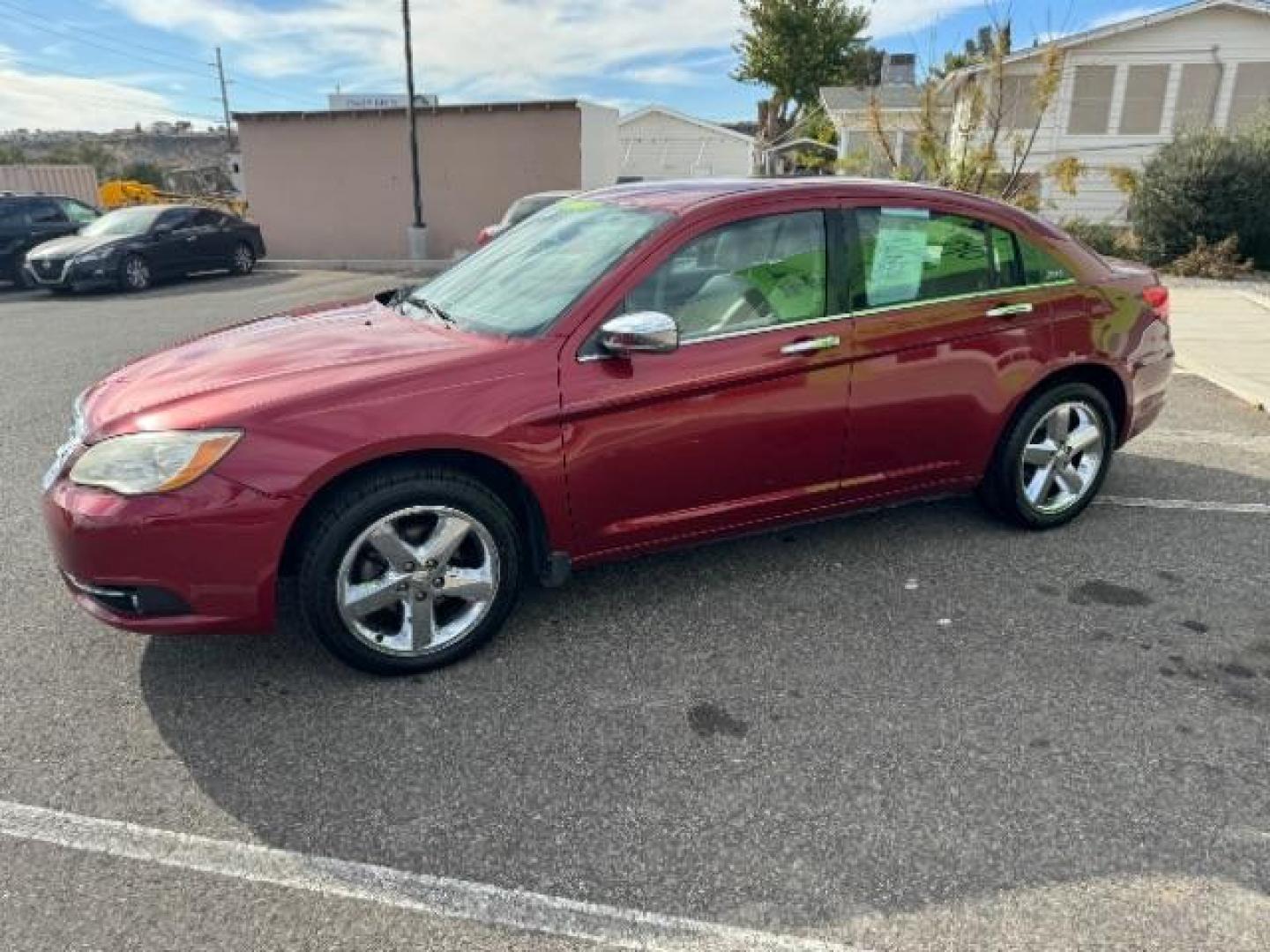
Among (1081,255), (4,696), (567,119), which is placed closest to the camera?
(4,696)

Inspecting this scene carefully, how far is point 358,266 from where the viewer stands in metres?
19.4

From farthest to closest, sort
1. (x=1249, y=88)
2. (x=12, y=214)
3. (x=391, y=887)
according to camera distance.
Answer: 1. (x=1249, y=88)
2. (x=12, y=214)
3. (x=391, y=887)

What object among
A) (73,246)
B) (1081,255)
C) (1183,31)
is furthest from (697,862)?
(1183,31)

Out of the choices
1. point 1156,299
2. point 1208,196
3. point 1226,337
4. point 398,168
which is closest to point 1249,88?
point 1208,196

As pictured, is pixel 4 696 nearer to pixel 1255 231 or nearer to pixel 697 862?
pixel 697 862

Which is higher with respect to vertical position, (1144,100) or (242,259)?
(1144,100)

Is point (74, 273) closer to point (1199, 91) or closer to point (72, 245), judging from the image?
point (72, 245)

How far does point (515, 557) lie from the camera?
10.5 ft

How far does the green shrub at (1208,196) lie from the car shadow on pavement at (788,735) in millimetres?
12751

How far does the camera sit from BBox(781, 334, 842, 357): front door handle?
3.42m

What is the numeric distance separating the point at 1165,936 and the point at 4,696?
3402 millimetres

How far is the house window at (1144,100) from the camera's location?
2303 cm

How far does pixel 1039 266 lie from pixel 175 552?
360 cm

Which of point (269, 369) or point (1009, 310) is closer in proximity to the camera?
point (269, 369)
